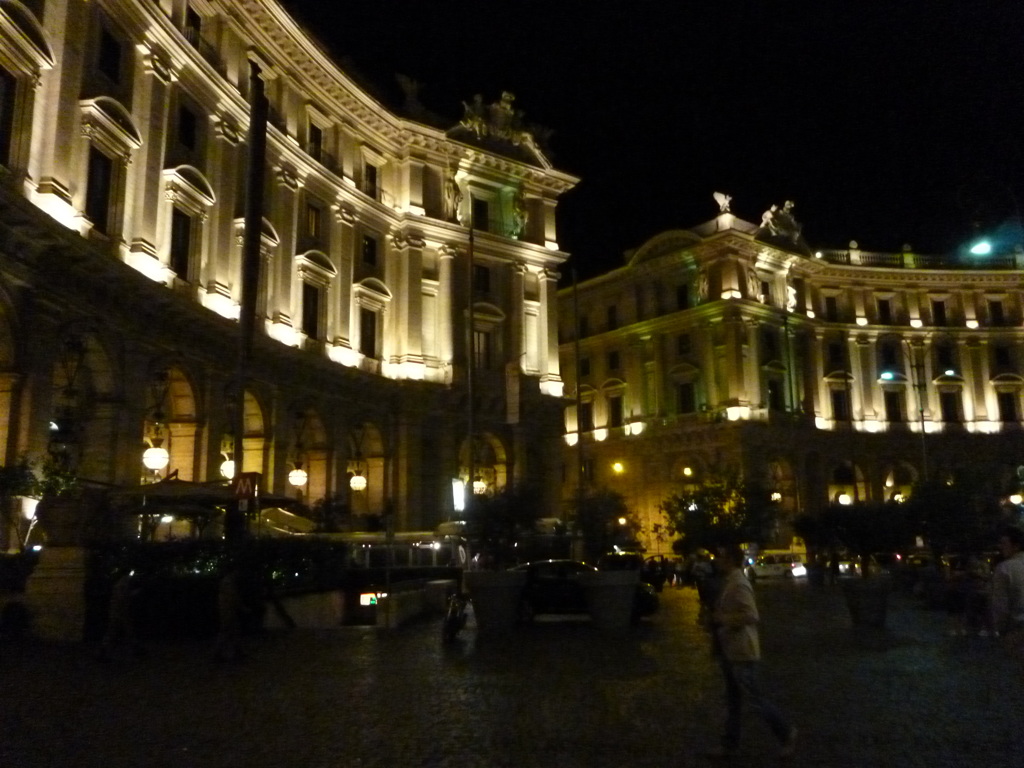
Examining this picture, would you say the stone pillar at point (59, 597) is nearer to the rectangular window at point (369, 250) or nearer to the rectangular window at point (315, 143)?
the rectangular window at point (315, 143)

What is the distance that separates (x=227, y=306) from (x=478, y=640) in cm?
1717

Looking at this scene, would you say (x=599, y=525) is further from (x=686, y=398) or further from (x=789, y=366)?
(x=789, y=366)

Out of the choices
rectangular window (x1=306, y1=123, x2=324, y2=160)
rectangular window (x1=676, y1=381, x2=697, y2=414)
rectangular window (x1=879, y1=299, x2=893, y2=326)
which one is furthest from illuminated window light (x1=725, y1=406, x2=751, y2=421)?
rectangular window (x1=306, y1=123, x2=324, y2=160)

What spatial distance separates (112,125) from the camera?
88.3 ft

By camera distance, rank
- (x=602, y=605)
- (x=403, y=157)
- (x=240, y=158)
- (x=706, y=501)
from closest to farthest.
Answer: (x=602, y=605)
(x=240, y=158)
(x=403, y=157)
(x=706, y=501)

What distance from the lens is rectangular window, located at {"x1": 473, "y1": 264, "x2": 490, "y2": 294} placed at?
46125 millimetres

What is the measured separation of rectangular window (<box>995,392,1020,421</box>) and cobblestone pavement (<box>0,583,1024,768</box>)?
5865cm

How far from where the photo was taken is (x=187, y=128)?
105 feet

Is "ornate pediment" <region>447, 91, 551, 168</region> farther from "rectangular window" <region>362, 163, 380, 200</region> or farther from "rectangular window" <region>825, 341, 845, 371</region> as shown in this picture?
"rectangular window" <region>825, 341, 845, 371</region>

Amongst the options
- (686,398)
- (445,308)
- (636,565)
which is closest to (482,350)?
(445,308)

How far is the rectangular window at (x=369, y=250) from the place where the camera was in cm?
4294

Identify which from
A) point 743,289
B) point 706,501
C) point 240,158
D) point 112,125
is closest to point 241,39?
point 240,158

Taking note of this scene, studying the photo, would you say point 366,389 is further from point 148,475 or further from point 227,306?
point 148,475

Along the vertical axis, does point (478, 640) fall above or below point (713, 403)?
below
